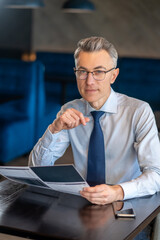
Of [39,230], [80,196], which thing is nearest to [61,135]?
[80,196]

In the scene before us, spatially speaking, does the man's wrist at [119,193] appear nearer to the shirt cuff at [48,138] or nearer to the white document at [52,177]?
the white document at [52,177]

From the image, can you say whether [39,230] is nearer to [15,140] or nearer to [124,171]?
[124,171]

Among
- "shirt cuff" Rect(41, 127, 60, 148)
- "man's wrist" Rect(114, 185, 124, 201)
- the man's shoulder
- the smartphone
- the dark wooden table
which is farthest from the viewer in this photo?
the man's shoulder

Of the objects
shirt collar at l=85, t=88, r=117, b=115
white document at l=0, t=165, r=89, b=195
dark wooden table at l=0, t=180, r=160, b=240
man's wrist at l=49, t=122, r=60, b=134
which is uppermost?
shirt collar at l=85, t=88, r=117, b=115

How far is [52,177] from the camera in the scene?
64.4 inches

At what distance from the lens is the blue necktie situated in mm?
2068

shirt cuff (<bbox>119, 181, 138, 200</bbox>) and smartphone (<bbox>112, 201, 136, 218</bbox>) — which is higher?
shirt cuff (<bbox>119, 181, 138, 200</bbox>)

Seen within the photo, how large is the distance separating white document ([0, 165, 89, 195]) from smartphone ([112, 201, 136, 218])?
0.46ft

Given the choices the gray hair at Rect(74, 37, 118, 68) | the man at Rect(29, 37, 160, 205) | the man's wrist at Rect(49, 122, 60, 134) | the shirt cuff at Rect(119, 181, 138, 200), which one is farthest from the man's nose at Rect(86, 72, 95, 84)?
the shirt cuff at Rect(119, 181, 138, 200)

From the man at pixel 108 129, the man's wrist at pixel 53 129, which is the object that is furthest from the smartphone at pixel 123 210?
the man's wrist at pixel 53 129

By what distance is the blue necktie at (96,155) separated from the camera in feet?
6.79

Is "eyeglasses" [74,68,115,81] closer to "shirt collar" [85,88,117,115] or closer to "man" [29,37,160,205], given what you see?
"man" [29,37,160,205]

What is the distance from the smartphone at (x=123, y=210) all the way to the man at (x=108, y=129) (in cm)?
12

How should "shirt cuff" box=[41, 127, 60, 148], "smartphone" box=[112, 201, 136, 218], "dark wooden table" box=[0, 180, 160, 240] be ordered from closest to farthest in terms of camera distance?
1. "dark wooden table" box=[0, 180, 160, 240]
2. "smartphone" box=[112, 201, 136, 218]
3. "shirt cuff" box=[41, 127, 60, 148]
